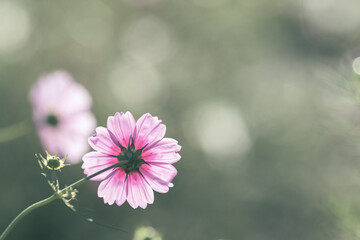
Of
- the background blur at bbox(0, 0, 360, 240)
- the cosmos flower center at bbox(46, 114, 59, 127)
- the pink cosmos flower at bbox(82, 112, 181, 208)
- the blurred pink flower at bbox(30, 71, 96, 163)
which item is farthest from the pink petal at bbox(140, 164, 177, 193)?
the background blur at bbox(0, 0, 360, 240)

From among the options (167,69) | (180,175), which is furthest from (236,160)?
(167,69)

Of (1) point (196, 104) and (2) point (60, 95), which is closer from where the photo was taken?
(2) point (60, 95)

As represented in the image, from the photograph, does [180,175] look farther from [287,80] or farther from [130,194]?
[130,194]

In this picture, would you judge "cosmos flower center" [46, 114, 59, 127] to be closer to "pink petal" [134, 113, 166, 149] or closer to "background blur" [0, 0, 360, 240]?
"background blur" [0, 0, 360, 240]

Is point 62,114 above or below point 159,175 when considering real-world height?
above

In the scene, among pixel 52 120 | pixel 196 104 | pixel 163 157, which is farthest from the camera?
pixel 196 104

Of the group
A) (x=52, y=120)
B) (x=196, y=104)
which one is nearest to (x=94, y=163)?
(x=52, y=120)

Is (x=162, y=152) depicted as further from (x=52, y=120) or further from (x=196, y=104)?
(x=196, y=104)
